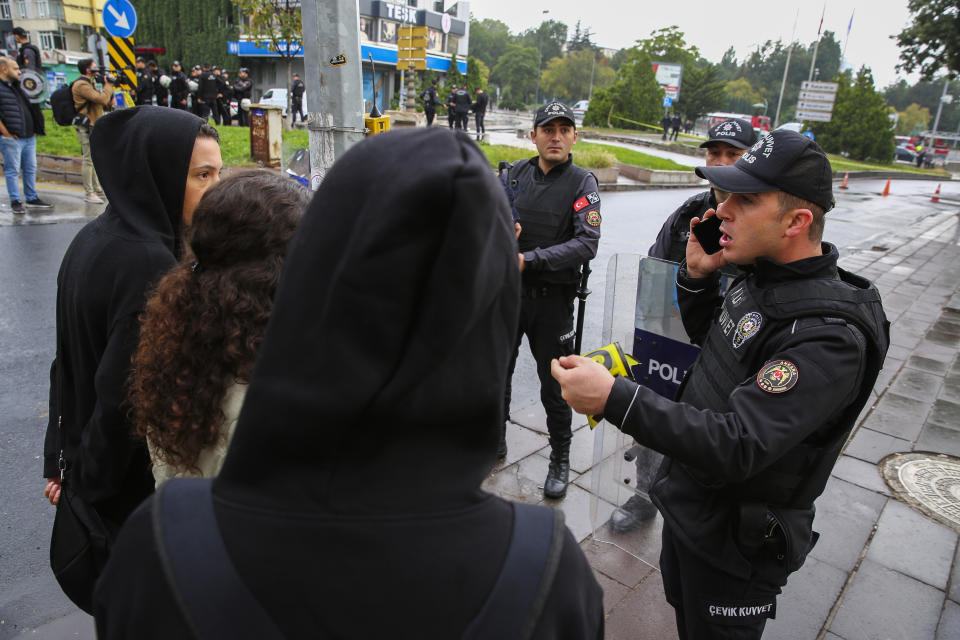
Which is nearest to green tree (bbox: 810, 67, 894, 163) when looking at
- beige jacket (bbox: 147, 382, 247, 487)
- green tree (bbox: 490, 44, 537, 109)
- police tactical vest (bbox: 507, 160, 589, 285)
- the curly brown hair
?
green tree (bbox: 490, 44, 537, 109)

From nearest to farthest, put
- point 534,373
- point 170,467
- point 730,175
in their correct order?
point 170,467 < point 730,175 < point 534,373

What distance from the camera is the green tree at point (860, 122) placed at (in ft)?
138

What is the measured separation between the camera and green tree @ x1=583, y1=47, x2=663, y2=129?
42219 mm

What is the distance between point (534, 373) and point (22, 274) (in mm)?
5660

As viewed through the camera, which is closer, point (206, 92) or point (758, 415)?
point (758, 415)

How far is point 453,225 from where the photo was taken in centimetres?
75

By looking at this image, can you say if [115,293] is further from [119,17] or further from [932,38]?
[932,38]

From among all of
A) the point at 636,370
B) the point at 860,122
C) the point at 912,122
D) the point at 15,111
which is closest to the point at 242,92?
the point at 15,111

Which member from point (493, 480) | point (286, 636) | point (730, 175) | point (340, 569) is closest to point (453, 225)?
point (340, 569)

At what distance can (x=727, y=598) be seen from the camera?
1.99m

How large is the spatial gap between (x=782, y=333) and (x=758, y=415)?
275mm

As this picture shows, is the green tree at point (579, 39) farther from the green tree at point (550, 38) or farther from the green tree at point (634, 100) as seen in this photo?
the green tree at point (634, 100)

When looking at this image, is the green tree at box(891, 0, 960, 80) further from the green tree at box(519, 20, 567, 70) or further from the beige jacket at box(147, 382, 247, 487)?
the green tree at box(519, 20, 567, 70)

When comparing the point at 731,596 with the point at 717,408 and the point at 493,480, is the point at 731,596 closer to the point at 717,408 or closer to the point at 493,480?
the point at 717,408
